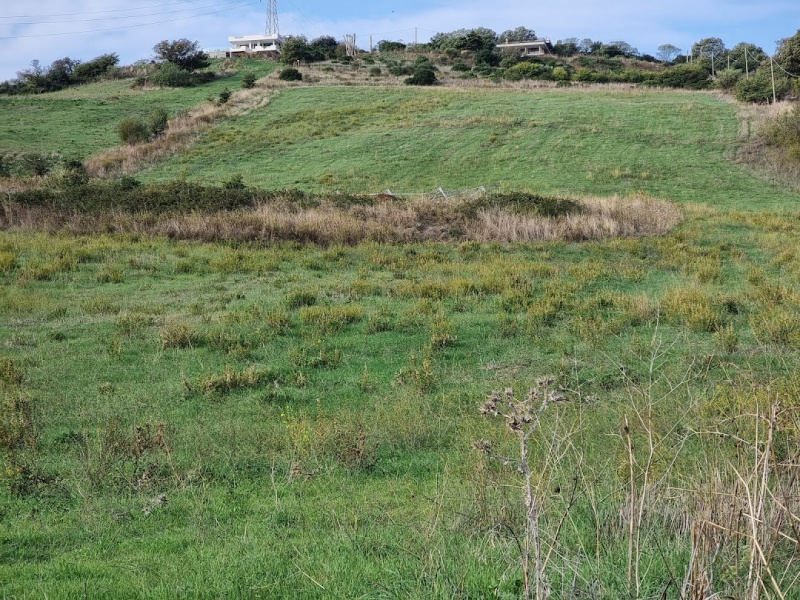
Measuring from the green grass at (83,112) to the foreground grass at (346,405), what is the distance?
83.9 ft

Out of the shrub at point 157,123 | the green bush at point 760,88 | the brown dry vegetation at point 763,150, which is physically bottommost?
the brown dry vegetation at point 763,150

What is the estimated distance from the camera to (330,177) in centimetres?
3225

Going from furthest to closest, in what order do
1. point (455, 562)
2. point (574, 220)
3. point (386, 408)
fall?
point (574, 220), point (386, 408), point (455, 562)

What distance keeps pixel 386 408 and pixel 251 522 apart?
9.56 ft

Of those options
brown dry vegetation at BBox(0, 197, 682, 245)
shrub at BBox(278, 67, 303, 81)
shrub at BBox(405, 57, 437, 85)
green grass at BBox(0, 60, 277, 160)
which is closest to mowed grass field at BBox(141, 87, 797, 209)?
green grass at BBox(0, 60, 277, 160)

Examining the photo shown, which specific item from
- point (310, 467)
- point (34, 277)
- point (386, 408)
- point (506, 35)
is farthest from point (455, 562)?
point (506, 35)

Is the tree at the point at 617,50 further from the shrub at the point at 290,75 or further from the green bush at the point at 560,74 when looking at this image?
the shrub at the point at 290,75

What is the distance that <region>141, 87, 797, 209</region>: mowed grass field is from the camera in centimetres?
3133

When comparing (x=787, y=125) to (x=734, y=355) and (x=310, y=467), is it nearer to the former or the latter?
(x=734, y=355)

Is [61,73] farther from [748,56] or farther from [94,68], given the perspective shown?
[748,56]

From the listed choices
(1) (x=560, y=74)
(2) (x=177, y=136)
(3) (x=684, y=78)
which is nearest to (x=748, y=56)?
(3) (x=684, y=78)

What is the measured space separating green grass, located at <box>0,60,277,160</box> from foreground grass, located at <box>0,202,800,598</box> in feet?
83.9

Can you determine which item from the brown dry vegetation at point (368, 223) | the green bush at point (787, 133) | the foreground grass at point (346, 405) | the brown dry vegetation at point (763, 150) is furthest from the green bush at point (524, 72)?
the foreground grass at point (346, 405)

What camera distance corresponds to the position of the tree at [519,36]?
11562 cm
